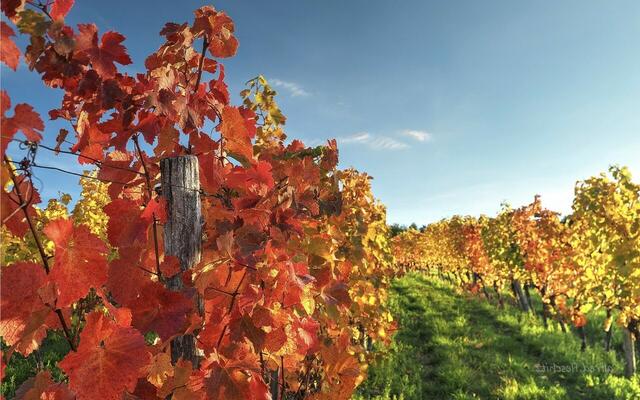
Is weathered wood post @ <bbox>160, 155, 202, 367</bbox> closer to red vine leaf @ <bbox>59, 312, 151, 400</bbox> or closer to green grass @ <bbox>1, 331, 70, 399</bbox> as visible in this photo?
red vine leaf @ <bbox>59, 312, 151, 400</bbox>

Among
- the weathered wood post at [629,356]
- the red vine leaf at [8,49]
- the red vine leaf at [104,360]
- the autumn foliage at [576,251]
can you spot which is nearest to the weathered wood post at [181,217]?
the red vine leaf at [104,360]

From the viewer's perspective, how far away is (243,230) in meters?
1.72

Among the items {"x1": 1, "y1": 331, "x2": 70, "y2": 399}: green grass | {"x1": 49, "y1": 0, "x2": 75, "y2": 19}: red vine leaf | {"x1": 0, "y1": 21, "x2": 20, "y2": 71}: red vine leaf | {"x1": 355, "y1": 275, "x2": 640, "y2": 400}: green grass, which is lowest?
{"x1": 355, "y1": 275, "x2": 640, "y2": 400}: green grass

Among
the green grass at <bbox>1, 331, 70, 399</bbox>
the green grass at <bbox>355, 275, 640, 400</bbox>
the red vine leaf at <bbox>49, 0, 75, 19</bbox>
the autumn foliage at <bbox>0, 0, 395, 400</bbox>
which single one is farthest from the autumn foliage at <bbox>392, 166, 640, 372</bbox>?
the green grass at <bbox>1, 331, 70, 399</bbox>

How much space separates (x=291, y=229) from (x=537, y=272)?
43.6 feet

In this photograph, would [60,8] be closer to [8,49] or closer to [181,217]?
[8,49]

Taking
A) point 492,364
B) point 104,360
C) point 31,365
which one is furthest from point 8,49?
point 492,364

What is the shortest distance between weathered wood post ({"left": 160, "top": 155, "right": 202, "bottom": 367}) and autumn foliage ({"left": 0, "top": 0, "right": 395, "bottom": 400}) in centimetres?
5

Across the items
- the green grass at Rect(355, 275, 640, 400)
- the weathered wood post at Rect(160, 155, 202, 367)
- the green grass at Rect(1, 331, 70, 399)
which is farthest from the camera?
the green grass at Rect(355, 275, 640, 400)

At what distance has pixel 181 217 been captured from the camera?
174 centimetres

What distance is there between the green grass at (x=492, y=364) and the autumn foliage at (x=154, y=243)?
12.7ft

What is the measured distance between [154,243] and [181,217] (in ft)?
0.50

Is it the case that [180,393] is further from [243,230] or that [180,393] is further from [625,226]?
[625,226]

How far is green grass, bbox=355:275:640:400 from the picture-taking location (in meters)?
7.14
